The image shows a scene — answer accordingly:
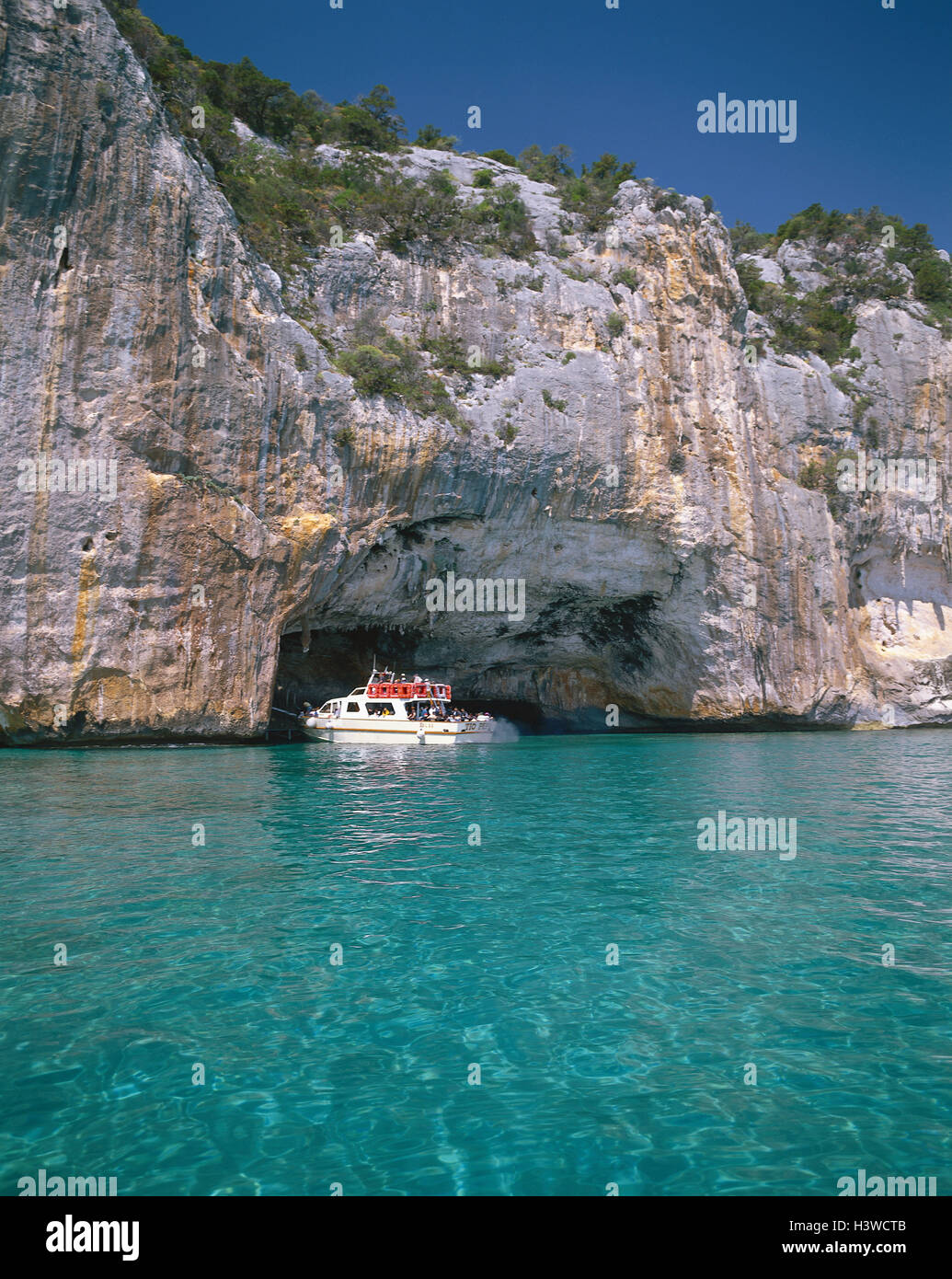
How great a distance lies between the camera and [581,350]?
29.0 m

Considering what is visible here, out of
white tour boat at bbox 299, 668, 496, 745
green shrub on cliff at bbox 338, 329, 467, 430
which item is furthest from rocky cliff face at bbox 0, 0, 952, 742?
white tour boat at bbox 299, 668, 496, 745

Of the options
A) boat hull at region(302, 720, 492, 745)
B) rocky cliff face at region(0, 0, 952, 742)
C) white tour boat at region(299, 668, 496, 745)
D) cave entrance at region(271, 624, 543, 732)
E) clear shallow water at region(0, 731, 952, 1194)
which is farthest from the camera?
cave entrance at region(271, 624, 543, 732)

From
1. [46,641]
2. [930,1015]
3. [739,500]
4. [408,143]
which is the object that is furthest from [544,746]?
[408,143]

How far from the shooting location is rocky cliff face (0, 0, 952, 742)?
1944 centimetres

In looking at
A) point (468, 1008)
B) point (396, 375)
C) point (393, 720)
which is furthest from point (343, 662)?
point (468, 1008)

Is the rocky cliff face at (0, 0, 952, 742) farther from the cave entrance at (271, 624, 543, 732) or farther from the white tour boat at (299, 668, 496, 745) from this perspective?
the white tour boat at (299, 668, 496, 745)

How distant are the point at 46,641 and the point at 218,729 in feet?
16.3

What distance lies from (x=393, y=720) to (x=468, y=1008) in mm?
22830

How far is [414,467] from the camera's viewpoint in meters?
25.2

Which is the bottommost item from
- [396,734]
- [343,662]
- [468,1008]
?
[468,1008]

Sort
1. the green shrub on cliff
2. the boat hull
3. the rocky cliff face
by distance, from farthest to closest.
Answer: the boat hull, the green shrub on cliff, the rocky cliff face

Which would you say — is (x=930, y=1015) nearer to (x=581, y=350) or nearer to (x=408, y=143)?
(x=581, y=350)

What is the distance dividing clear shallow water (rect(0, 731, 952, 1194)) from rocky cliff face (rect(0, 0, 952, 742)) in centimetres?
1135

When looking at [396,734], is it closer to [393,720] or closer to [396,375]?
[393,720]
